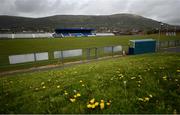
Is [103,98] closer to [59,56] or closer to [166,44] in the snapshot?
[59,56]

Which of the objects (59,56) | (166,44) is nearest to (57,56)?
(59,56)

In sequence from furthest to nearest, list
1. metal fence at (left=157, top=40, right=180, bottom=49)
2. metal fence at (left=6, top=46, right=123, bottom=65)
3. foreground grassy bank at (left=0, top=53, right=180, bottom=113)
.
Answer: metal fence at (left=157, top=40, right=180, bottom=49)
metal fence at (left=6, top=46, right=123, bottom=65)
foreground grassy bank at (left=0, top=53, right=180, bottom=113)

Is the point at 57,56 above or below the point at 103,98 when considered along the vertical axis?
below

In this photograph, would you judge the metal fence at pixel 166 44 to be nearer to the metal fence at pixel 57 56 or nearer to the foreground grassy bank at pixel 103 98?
the metal fence at pixel 57 56

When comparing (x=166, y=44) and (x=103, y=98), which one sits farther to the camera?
(x=166, y=44)

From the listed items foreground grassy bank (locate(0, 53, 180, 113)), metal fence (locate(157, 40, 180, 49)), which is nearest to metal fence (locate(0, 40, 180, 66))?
metal fence (locate(157, 40, 180, 49))

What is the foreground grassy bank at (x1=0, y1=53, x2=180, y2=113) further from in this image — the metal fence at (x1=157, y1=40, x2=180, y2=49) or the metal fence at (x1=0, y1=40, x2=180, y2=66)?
the metal fence at (x1=157, y1=40, x2=180, y2=49)

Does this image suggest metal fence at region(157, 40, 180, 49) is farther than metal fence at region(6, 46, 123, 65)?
Yes

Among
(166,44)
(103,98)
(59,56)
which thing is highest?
(103,98)

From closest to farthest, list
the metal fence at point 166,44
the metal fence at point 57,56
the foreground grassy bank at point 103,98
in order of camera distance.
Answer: the foreground grassy bank at point 103,98 → the metal fence at point 57,56 → the metal fence at point 166,44

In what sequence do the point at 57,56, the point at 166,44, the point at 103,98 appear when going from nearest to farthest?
the point at 103,98, the point at 57,56, the point at 166,44

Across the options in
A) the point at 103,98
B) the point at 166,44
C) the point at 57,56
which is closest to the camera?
the point at 103,98

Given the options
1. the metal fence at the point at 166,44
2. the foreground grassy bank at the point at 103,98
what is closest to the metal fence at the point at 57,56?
the metal fence at the point at 166,44

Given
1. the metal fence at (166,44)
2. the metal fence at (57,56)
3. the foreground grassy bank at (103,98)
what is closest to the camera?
the foreground grassy bank at (103,98)
